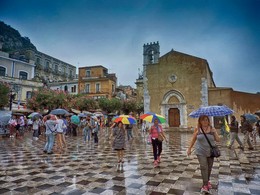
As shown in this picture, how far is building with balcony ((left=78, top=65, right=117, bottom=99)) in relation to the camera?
39.0 metres

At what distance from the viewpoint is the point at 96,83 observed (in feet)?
130

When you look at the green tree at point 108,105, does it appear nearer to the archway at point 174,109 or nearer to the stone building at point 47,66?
the archway at point 174,109

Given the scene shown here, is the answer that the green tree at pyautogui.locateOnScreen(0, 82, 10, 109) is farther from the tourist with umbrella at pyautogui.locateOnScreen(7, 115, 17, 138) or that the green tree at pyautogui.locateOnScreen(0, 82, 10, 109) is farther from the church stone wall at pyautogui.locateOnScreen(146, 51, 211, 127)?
the church stone wall at pyautogui.locateOnScreen(146, 51, 211, 127)

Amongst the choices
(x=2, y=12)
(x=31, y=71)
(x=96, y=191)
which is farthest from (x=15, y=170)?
(x=31, y=71)

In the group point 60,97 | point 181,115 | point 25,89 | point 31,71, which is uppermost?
point 31,71

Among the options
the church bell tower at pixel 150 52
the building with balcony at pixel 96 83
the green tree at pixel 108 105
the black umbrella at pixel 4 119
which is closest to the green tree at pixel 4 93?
the black umbrella at pixel 4 119

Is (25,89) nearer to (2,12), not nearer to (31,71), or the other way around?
(31,71)

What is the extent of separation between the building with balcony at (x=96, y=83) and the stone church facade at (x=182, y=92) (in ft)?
49.5

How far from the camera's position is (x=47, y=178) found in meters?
5.00

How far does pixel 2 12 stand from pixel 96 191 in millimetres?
13001

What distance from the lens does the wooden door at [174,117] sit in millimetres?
23470

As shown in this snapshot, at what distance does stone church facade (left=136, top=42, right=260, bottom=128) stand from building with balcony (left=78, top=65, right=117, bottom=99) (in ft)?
49.5

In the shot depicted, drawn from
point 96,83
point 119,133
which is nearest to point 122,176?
point 119,133

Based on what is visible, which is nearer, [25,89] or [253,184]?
[253,184]
